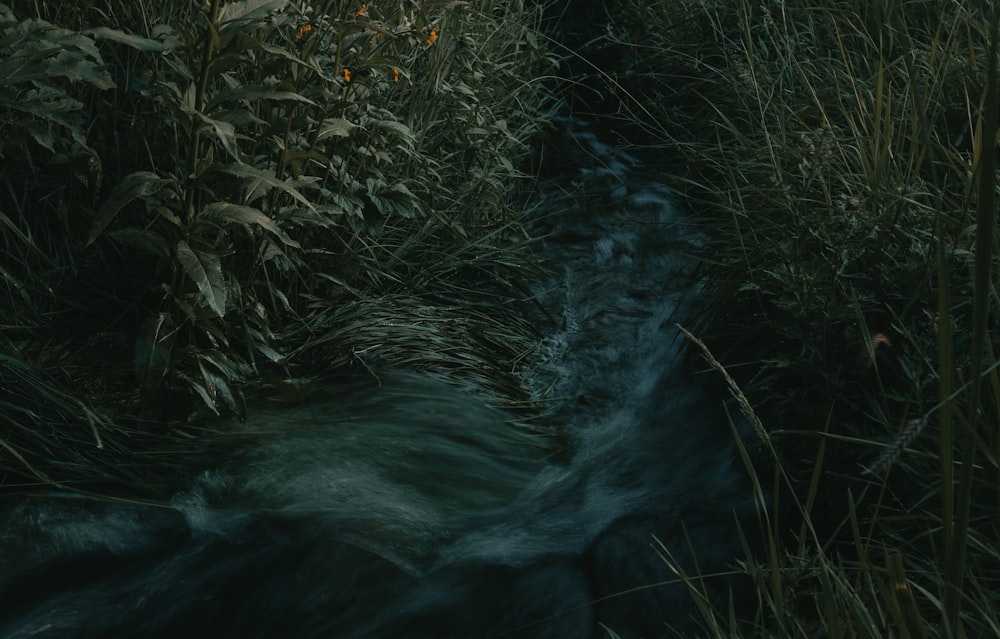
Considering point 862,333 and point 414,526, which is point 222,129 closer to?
point 414,526

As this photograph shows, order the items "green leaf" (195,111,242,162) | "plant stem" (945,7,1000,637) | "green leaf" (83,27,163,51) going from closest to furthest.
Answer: "plant stem" (945,7,1000,637) → "green leaf" (83,27,163,51) → "green leaf" (195,111,242,162)

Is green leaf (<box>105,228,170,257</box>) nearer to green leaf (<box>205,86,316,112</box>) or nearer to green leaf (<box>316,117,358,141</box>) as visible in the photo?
green leaf (<box>205,86,316,112</box>)

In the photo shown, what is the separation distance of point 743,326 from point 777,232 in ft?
1.13

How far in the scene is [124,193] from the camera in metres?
2.59

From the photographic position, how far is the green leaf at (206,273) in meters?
2.63

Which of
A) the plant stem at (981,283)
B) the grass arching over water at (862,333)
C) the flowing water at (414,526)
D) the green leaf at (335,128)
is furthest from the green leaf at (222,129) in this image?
the plant stem at (981,283)

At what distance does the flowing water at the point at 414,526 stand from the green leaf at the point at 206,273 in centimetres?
51

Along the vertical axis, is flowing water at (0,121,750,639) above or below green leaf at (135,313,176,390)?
below

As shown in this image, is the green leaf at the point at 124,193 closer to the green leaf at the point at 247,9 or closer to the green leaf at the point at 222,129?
the green leaf at the point at 222,129

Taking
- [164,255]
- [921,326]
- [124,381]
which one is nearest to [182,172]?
[164,255]

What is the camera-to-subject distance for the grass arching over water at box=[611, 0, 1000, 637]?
1.72 m

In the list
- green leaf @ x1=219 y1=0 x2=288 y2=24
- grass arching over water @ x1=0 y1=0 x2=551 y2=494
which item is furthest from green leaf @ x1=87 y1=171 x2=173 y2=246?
green leaf @ x1=219 y1=0 x2=288 y2=24

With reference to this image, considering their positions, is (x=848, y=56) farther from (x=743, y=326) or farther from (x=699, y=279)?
(x=743, y=326)

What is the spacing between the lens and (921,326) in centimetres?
269
